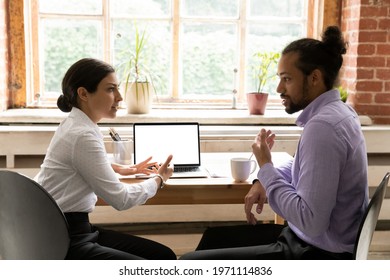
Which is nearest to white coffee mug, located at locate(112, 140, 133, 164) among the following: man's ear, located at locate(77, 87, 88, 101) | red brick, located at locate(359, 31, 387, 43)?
man's ear, located at locate(77, 87, 88, 101)

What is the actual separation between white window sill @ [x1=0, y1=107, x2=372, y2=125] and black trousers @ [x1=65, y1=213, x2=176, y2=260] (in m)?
1.35

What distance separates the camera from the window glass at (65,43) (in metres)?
3.61

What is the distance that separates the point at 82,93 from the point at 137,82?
4.82 feet

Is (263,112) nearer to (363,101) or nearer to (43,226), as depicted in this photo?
(363,101)

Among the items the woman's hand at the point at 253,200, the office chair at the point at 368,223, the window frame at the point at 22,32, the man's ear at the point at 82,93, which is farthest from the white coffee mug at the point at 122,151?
the window frame at the point at 22,32

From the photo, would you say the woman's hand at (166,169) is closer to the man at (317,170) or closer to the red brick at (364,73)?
the man at (317,170)

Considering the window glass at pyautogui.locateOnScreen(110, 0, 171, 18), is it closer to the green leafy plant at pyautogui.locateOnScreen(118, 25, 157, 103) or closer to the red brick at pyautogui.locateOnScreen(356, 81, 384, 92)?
the green leafy plant at pyautogui.locateOnScreen(118, 25, 157, 103)

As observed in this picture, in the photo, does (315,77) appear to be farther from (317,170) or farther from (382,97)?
(382,97)

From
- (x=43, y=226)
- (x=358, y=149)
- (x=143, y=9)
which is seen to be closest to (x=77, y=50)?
(x=143, y=9)

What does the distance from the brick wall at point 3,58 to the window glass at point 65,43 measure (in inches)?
10.6

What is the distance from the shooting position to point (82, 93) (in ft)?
6.28

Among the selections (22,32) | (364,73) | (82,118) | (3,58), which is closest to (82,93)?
(82,118)

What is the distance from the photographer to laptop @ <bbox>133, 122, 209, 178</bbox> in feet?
7.99

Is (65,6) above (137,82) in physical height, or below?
above
